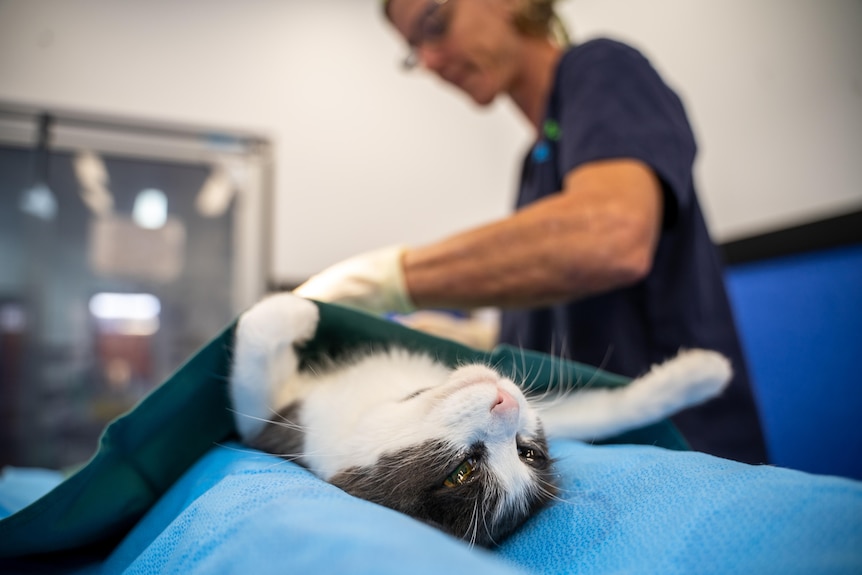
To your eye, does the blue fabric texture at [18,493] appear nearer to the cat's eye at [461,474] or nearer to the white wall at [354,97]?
the cat's eye at [461,474]

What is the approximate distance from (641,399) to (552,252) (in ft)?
0.83

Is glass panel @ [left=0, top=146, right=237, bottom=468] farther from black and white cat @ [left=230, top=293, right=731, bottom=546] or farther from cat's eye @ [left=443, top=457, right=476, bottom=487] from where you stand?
cat's eye @ [left=443, top=457, right=476, bottom=487]

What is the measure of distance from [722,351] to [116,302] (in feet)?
8.55

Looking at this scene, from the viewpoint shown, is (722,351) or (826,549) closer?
(826,549)

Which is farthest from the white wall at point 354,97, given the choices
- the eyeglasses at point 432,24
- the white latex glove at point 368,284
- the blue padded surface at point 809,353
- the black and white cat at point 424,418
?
the white latex glove at point 368,284

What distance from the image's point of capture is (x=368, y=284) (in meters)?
0.88

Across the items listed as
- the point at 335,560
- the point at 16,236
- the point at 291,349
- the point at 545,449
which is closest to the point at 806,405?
the point at 545,449

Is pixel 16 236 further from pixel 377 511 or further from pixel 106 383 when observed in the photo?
pixel 377 511

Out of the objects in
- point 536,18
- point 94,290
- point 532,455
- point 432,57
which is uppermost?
point 536,18

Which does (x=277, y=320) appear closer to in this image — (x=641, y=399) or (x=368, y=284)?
(x=368, y=284)

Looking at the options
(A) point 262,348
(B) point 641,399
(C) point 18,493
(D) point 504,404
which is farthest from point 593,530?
(C) point 18,493

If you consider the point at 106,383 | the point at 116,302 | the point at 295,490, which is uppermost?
the point at 295,490

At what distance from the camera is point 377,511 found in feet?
1.20

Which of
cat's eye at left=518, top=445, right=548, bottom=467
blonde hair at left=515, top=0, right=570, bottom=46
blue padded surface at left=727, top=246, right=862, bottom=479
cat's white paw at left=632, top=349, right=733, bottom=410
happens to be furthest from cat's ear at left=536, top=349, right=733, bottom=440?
blonde hair at left=515, top=0, right=570, bottom=46
